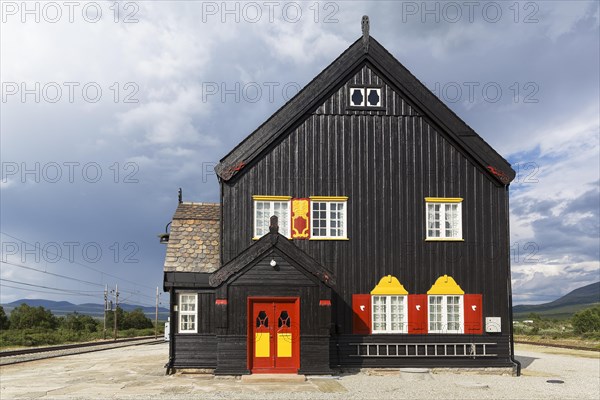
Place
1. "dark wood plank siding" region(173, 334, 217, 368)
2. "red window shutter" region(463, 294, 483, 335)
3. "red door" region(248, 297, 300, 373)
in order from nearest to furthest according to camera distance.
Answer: "red door" region(248, 297, 300, 373) < "dark wood plank siding" region(173, 334, 217, 368) < "red window shutter" region(463, 294, 483, 335)

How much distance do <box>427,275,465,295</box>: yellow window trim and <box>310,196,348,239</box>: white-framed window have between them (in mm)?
3564

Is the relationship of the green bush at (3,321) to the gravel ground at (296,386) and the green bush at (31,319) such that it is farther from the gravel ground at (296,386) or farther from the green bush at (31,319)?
the gravel ground at (296,386)

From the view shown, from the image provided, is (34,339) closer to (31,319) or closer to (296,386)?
(31,319)

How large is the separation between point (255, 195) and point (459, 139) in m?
7.57

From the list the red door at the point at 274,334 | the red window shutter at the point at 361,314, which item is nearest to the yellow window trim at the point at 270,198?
the red door at the point at 274,334

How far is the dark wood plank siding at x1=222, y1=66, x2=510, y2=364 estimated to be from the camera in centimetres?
2116

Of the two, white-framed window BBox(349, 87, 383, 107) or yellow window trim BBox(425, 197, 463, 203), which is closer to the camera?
yellow window trim BBox(425, 197, 463, 203)

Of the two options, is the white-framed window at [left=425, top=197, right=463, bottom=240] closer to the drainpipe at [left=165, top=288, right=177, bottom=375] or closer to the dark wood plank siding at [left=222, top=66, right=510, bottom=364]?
the dark wood plank siding at [left=222, top=66, right=510, bottom=364]

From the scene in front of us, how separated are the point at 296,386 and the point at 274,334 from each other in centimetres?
243

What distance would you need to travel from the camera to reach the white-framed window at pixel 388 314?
2098 centimetres

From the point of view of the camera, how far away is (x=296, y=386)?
17.4 m

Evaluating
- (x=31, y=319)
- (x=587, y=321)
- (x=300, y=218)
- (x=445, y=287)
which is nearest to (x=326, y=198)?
(x=300, y=218)

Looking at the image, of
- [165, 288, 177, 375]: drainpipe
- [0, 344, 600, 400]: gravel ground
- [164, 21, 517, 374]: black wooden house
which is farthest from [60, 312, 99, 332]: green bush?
[164, 21, 517, 374]: black wooden house

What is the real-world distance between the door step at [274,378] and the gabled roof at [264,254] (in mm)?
2990
